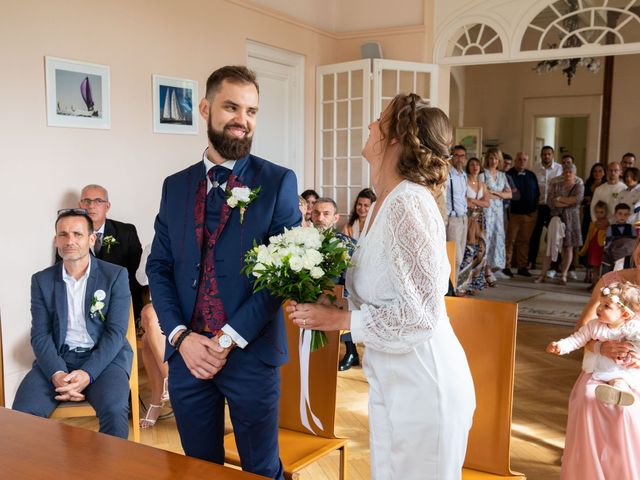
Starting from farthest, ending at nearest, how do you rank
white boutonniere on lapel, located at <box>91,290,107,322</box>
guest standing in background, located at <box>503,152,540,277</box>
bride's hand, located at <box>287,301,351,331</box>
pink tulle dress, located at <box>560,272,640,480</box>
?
guest standing in background, located at <box>503,152,540,277</box> < white boutonniere on lapel, located at <box>91,290,107,322</box> < pink tulle dress, located at <box>560,272,640,480</box> < bride's hand, located at <box>287,301,351,331</box>

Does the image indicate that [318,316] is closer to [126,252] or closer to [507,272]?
[126,252]

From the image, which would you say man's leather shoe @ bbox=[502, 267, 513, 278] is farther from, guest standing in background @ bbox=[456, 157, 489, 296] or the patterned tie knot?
the patterned tie knot

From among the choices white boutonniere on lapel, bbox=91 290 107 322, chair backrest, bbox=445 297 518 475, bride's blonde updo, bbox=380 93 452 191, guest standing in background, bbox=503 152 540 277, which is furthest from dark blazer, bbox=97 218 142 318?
guest standing in background, bbox=503 152 540 277

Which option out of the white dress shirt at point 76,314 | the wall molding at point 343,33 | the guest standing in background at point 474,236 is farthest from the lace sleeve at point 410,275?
the guest standing in background at point 474,236

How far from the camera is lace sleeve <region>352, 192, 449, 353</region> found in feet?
5.65

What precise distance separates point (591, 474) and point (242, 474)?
5.83ft

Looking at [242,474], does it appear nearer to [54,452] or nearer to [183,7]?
[54,452]

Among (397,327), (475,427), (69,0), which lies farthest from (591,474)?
(69,0)

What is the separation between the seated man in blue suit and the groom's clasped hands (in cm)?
135

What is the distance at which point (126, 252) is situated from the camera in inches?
188

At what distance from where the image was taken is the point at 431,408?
70.8 inches

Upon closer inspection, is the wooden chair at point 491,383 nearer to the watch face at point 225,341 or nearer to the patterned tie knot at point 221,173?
the watch face at point 225,341

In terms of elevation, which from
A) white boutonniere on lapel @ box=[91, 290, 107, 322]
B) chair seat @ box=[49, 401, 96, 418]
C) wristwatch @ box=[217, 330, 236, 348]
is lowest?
chair seat @ box=[49, 401, 96, 418]

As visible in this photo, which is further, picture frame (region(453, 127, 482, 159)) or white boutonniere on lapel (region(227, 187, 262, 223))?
picture frame (region(453, 127, 482, 159))
